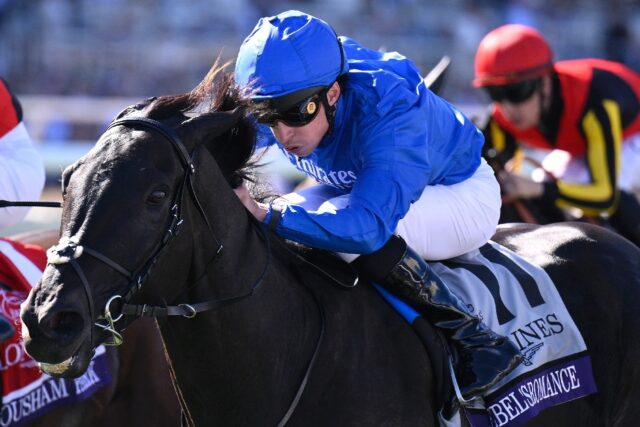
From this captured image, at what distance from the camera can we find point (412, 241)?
3.67m

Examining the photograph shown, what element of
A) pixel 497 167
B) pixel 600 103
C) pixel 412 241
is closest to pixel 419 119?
pixel 412 241

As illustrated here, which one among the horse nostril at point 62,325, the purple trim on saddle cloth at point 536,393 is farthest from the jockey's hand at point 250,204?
the purple trim on saddle cloth at point 536,393

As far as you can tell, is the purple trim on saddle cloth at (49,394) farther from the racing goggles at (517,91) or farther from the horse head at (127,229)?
the racing goggles at (517,91)

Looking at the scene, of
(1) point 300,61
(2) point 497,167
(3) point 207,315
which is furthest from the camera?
(2) point 497,167

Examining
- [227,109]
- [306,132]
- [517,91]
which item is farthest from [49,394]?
[517,91]

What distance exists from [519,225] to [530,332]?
827 mm

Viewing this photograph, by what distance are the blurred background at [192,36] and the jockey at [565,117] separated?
8.08 meters

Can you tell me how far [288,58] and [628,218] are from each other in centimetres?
404

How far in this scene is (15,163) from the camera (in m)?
4.76

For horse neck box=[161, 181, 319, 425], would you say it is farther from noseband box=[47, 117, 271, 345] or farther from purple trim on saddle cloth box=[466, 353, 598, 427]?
purple trim on saddle cloth box=[466, 353, 598, 427]

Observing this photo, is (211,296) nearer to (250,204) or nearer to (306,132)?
(250,204)

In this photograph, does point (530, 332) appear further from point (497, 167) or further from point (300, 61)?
point (497, 167)

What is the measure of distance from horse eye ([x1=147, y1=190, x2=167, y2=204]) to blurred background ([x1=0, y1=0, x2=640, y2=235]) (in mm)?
12125

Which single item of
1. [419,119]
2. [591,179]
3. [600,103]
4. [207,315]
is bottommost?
[591,179]
